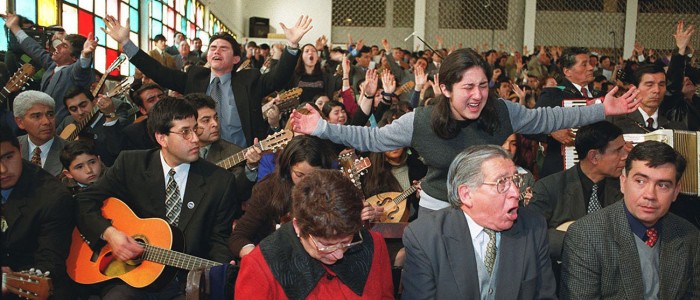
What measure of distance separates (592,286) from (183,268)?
173 cm

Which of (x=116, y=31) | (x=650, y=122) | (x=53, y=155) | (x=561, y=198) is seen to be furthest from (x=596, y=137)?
(x=53, y=155)

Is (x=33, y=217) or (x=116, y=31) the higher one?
(x=116, y=31)

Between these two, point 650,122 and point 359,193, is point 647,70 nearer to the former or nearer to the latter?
point 650,122

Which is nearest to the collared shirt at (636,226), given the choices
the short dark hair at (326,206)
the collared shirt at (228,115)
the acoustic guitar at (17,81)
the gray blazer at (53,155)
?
the short dark hair at (326,206)

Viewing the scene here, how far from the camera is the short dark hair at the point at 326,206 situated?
2.13 m

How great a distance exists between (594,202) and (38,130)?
10.8 feet

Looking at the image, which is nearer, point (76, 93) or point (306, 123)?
point (306, 123)

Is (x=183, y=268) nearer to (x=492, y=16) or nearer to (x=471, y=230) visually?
(x=471, y=230)

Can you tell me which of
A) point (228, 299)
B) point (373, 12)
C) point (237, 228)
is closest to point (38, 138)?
point (237, 228)

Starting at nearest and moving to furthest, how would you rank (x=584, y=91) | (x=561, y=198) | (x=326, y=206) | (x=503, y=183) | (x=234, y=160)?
(x=326, y=206)
(x=503, y=183)
(x=561, y=198)
(x=234, y=160)
(x=584, y=91)

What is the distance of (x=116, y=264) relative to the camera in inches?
129

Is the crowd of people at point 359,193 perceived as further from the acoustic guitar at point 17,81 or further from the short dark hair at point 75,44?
the short dark hair at point 75,44

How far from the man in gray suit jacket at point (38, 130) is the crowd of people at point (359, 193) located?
0.03 ft

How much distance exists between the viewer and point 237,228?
3412mm
